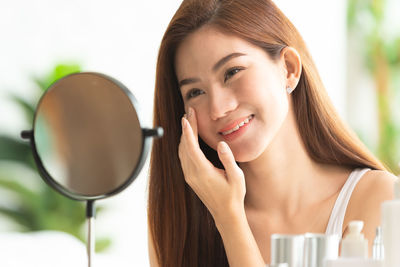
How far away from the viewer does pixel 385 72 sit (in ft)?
14.3

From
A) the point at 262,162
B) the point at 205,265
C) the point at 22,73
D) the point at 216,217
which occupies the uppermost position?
the point at 22,73

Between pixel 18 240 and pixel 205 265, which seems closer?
pixel 205 265

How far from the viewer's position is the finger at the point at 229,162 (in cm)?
118

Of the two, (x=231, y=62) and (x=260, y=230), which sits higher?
(x=231, y=62)

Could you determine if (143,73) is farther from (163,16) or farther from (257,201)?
(257,201)

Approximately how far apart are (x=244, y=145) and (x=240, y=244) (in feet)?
0.74

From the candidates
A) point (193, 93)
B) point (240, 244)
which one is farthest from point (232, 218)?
point (193, 93)

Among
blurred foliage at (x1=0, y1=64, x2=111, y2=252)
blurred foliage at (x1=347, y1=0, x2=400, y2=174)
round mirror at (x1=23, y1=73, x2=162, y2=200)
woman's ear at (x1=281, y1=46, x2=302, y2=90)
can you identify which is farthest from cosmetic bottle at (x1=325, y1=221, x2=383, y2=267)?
blurred foliage at (x1=347, y1=0, x2=400, y2=174)

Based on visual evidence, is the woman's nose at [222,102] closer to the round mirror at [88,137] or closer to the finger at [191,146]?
the finger at [191,146]

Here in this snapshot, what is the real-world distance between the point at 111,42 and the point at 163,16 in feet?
1.19

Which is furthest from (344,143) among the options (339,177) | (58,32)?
(58,32)

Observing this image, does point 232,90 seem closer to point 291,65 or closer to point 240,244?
point 291,65

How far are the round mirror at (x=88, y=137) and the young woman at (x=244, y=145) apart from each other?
18.6 inches

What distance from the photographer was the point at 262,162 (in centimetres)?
140
